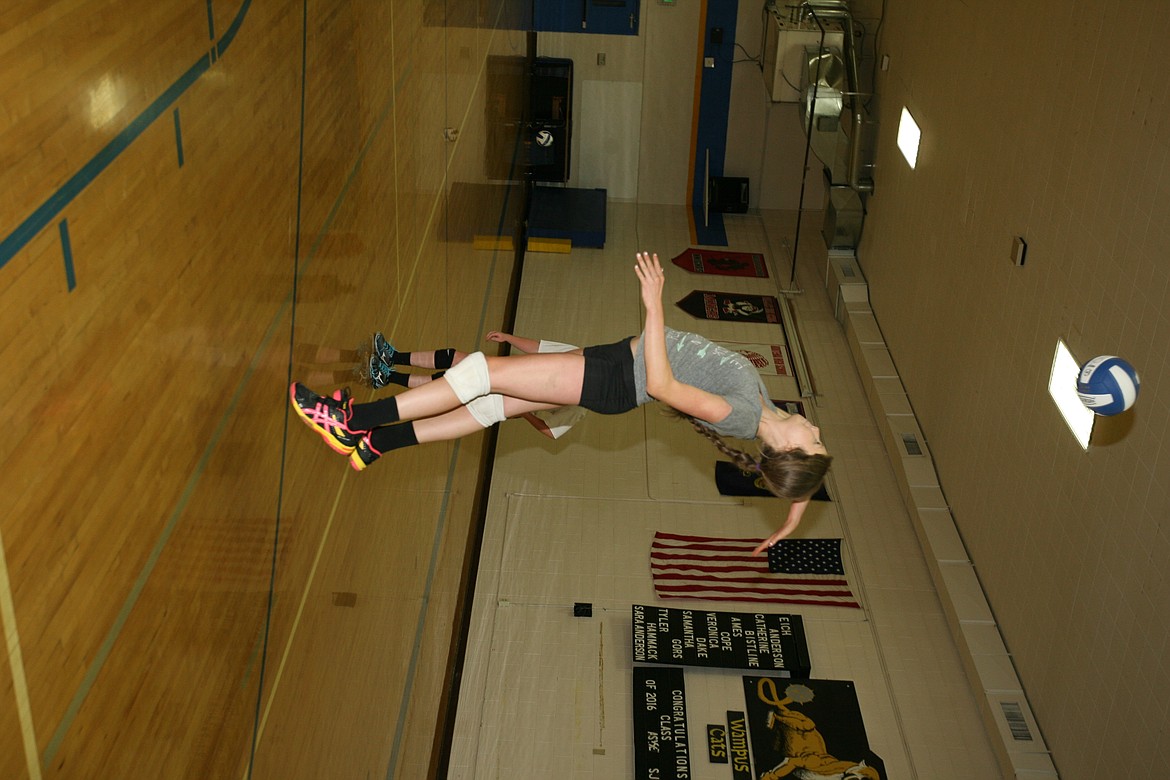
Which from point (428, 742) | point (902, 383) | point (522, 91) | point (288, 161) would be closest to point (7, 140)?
point (288, 161)

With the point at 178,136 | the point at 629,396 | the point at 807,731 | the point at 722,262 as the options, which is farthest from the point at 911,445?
the point at 178,136

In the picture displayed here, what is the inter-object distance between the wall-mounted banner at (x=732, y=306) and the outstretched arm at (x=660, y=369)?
660 cm

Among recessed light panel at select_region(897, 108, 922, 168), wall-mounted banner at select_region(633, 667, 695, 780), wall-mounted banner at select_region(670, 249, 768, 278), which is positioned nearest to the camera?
wall-mounted banner at select_region(633, 667, 695, 780)

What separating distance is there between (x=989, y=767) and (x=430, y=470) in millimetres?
3541

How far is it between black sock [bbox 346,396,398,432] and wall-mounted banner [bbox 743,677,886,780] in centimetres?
354

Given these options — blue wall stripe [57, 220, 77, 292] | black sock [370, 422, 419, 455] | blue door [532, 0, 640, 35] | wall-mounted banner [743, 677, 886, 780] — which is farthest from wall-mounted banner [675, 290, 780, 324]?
blue wall stripe [57, 220, 77, 292]

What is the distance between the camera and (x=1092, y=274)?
216 inches

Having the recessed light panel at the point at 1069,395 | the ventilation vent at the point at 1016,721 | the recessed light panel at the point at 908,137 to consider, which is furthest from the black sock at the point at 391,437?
the recessed light panel at the point at 908,137

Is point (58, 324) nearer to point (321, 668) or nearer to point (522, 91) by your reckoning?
point (321, 668)

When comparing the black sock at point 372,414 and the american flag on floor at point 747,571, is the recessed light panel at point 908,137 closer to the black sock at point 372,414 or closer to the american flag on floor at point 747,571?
the american flag on floor at point 747,571

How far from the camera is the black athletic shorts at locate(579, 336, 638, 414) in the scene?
356 cm

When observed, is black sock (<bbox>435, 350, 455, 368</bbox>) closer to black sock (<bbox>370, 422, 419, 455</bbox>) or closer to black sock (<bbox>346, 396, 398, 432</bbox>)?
black sock (<bbox>370, 422, 419, 455</bbox>)

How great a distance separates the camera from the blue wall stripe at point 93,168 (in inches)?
50.1

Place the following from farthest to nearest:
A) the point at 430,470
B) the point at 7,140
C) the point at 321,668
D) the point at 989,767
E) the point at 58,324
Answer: the point at 989,767
the point at 430,470
the point at 321,668
the point at 58,324
the point at 7,140
